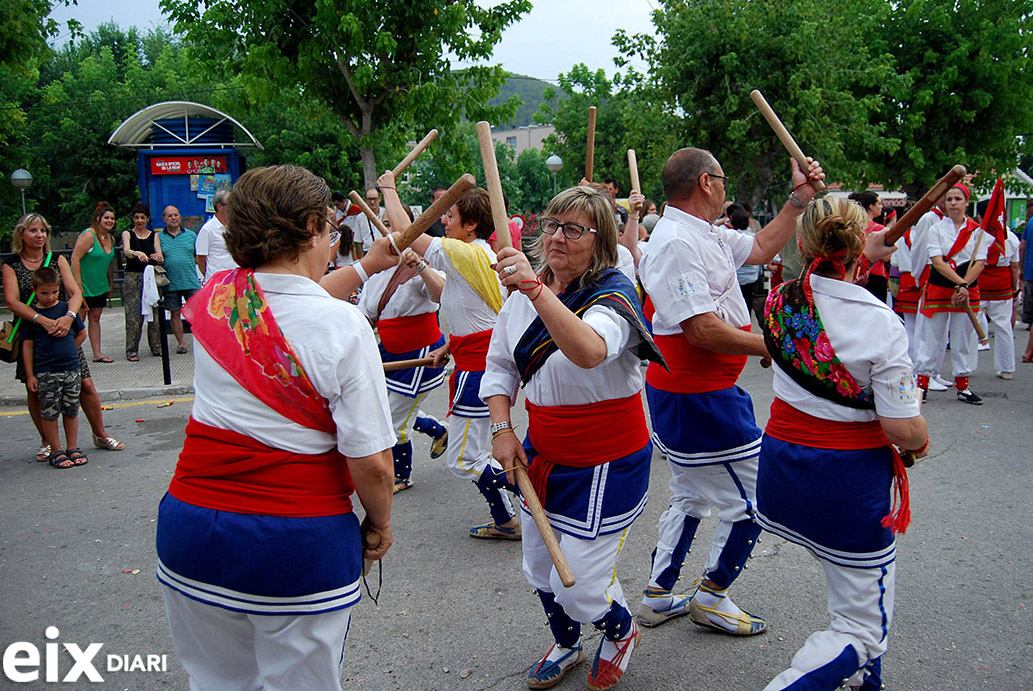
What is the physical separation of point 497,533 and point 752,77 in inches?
526

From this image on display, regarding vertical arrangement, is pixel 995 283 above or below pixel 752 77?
below

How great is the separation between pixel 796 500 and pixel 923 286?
6.76m

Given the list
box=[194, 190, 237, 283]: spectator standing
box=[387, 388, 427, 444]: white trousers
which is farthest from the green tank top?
box=[387, 388, 427, 444]: white trousers

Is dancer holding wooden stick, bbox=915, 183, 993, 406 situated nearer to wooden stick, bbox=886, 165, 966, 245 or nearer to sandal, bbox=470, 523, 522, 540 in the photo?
sandal, bbox=470, 523, 522, 540

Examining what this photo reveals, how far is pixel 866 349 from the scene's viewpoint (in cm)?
258

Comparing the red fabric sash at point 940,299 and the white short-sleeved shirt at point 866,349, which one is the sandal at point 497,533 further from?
the red fabric sash at point 940,299

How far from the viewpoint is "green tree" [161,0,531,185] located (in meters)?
12.1

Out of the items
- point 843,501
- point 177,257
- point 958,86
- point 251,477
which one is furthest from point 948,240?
point 958,86

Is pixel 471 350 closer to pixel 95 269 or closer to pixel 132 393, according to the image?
pixel 132 393

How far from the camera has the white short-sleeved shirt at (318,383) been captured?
2.11 metres

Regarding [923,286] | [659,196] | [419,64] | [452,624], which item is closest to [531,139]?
[659,196]

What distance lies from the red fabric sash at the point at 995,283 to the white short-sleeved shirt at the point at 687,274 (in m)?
6.14

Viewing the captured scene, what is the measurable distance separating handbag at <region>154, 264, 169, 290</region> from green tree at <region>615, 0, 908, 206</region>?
10.3 metres

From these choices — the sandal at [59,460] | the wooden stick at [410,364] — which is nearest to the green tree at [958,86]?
the wooden stick at [410,364]
